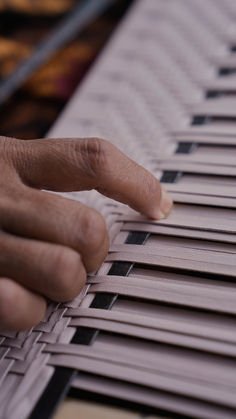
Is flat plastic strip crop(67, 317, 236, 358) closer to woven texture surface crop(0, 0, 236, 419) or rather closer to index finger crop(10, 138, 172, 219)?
woven texture surface crop(0, 0, 236, 419)

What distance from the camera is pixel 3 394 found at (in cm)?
54

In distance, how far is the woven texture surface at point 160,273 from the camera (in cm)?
52

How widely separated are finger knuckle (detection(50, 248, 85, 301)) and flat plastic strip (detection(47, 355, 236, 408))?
0.08 m

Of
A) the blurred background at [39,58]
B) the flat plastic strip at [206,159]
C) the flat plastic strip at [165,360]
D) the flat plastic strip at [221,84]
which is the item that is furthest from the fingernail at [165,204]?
the blurred background at [39,58]

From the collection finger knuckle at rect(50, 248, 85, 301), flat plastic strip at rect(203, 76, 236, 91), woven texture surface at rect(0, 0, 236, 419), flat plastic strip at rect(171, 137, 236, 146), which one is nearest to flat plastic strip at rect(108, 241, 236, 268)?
woven texture surface at rect(0, 0, 236, 419)

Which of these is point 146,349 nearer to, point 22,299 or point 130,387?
point 130,387

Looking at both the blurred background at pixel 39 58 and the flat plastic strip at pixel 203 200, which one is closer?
the flat plastic strip at pixel 203 200

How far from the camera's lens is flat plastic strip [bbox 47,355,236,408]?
1.60ft

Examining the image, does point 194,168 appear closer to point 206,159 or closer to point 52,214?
point 206,159

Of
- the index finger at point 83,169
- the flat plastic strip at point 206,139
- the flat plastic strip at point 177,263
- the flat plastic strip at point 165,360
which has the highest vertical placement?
the flat plastic strip at point 206,139

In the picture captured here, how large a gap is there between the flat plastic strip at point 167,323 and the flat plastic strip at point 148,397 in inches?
2.9

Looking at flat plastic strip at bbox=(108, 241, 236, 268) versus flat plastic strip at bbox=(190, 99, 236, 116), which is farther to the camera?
flat plastic strip at bbox=(190, 99, 236, 116)

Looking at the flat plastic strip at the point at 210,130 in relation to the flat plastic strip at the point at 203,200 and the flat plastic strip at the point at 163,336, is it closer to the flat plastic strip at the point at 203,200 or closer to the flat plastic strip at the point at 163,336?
the flat plastic strip at the point at 203,200

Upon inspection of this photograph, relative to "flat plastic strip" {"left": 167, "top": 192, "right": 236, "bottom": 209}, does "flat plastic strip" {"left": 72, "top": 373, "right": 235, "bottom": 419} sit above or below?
below
